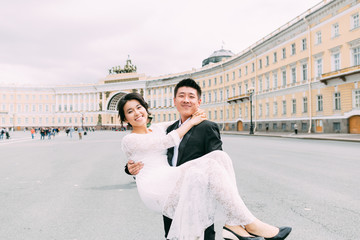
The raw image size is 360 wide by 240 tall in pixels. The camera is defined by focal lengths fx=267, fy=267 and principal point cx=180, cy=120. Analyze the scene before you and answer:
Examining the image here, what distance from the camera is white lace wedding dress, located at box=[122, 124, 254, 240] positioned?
87.0 inches

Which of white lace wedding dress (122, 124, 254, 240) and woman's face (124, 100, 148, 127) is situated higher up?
woman's face (124, 100, 148, 127)

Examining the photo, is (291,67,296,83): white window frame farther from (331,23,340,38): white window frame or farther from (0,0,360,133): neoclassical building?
(331,23,340,38): white window frame

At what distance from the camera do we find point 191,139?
2.58 m

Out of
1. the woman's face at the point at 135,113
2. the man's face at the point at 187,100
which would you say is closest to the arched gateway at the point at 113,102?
the woman's face at the point at 135,113

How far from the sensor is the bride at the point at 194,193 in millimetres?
2217

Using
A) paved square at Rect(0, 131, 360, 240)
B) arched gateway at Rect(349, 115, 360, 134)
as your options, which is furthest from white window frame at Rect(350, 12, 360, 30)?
paved square at Rect(0, 131, 360, 240)

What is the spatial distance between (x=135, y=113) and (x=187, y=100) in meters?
0.57

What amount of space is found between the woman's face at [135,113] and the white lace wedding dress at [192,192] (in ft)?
1.12

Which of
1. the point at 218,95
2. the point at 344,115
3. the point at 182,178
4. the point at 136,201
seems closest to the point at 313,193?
the point at 136,201

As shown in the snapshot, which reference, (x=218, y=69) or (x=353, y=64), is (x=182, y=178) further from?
(x=218, y=69)

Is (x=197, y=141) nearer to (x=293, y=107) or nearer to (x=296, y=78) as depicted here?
(x=296, y=78)

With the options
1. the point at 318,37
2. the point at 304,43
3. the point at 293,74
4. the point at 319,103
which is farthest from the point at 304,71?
the point at 319,103

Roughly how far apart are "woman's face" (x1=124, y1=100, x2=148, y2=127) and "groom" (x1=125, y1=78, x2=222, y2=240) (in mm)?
411

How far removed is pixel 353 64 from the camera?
77.7 ft
